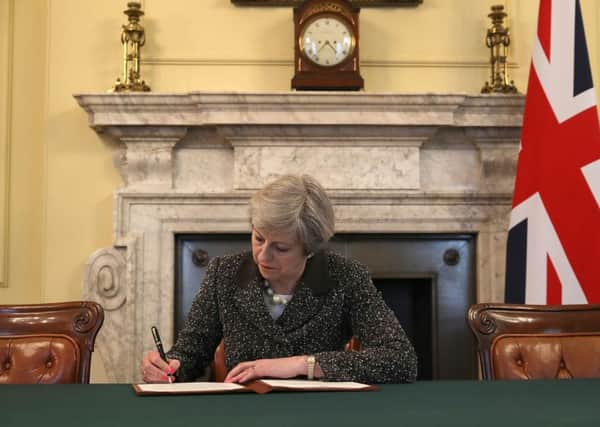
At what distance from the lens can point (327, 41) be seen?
152 inches

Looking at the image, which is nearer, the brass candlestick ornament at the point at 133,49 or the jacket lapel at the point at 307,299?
the jacket lapel at the point at 307,299

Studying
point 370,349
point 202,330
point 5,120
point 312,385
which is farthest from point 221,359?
point 5,120

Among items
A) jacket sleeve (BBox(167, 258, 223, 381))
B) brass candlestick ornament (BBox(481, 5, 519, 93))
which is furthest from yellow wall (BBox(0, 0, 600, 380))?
jacket sleeve (BBox(167, 258, 223, 381))

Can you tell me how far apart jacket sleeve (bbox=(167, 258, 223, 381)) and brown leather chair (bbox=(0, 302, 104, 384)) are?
0.25 meters

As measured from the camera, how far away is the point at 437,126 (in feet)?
12.9

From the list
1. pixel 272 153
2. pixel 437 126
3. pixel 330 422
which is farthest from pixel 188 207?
pixel 330 422

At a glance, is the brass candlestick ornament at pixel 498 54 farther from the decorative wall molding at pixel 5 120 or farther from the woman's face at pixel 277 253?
the decorative wall molding at pixel 5 120

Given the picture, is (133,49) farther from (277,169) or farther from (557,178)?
(557,178)

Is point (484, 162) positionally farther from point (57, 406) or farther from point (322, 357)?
point (57, 406)

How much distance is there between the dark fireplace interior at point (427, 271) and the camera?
405 cm

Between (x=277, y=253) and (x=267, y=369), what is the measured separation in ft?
1.26

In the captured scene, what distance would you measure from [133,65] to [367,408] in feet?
8.76

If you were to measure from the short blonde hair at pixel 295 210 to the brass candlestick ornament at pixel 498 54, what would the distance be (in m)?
1.88

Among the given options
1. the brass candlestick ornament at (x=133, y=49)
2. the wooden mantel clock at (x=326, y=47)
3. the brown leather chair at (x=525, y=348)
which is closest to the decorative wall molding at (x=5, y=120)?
the brass candlestick ornament at (x=133, y=49)
